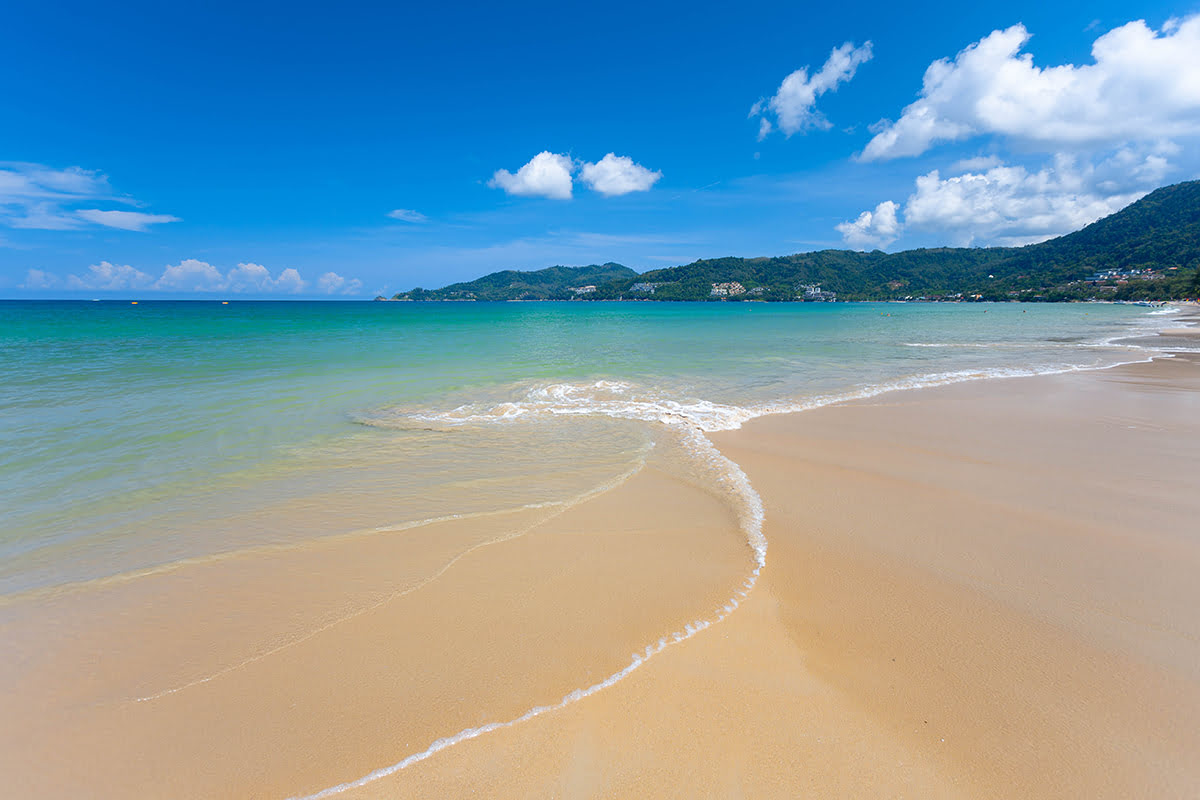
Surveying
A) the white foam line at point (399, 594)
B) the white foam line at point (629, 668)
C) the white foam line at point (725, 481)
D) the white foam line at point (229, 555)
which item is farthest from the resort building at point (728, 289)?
the white foam line at point (229, 555)

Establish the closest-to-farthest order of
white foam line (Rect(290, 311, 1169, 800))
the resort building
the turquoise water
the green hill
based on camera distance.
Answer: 1. white foam line (Rect(290, 311, 1169, 800))
2. the turquoise water
3. the green hill
4. the resort building

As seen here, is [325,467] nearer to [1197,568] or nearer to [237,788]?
[237,788]

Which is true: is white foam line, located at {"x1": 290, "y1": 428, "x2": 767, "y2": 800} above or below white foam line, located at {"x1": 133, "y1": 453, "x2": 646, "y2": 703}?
below

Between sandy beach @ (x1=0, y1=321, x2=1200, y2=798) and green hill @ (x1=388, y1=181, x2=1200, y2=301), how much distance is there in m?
130

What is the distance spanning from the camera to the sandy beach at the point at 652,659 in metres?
2.78

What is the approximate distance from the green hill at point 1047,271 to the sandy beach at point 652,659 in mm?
129653

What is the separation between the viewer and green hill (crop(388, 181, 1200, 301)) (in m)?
113

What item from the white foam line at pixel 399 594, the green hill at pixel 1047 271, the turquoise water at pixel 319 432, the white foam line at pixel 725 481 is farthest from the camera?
the green hill at pixel 1047 271

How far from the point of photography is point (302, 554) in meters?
5.34

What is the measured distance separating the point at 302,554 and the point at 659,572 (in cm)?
405

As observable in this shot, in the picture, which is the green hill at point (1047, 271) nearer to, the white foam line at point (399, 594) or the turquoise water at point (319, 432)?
the turquoise water at point (319, 432)

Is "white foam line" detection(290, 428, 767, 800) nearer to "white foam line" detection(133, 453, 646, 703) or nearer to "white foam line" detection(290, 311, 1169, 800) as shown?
"white foam line" detection(290, 311, 1169, 800)

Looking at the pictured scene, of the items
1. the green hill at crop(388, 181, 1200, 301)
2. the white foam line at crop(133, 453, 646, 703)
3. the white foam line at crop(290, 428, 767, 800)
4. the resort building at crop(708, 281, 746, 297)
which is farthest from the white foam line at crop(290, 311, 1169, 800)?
the resort building at crop(708, 281, 746, 297)

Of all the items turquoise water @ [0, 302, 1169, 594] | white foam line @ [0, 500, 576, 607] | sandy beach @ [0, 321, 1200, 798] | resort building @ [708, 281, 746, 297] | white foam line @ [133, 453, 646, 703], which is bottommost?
sandy beach @ [0, 321, 1200, 798]
